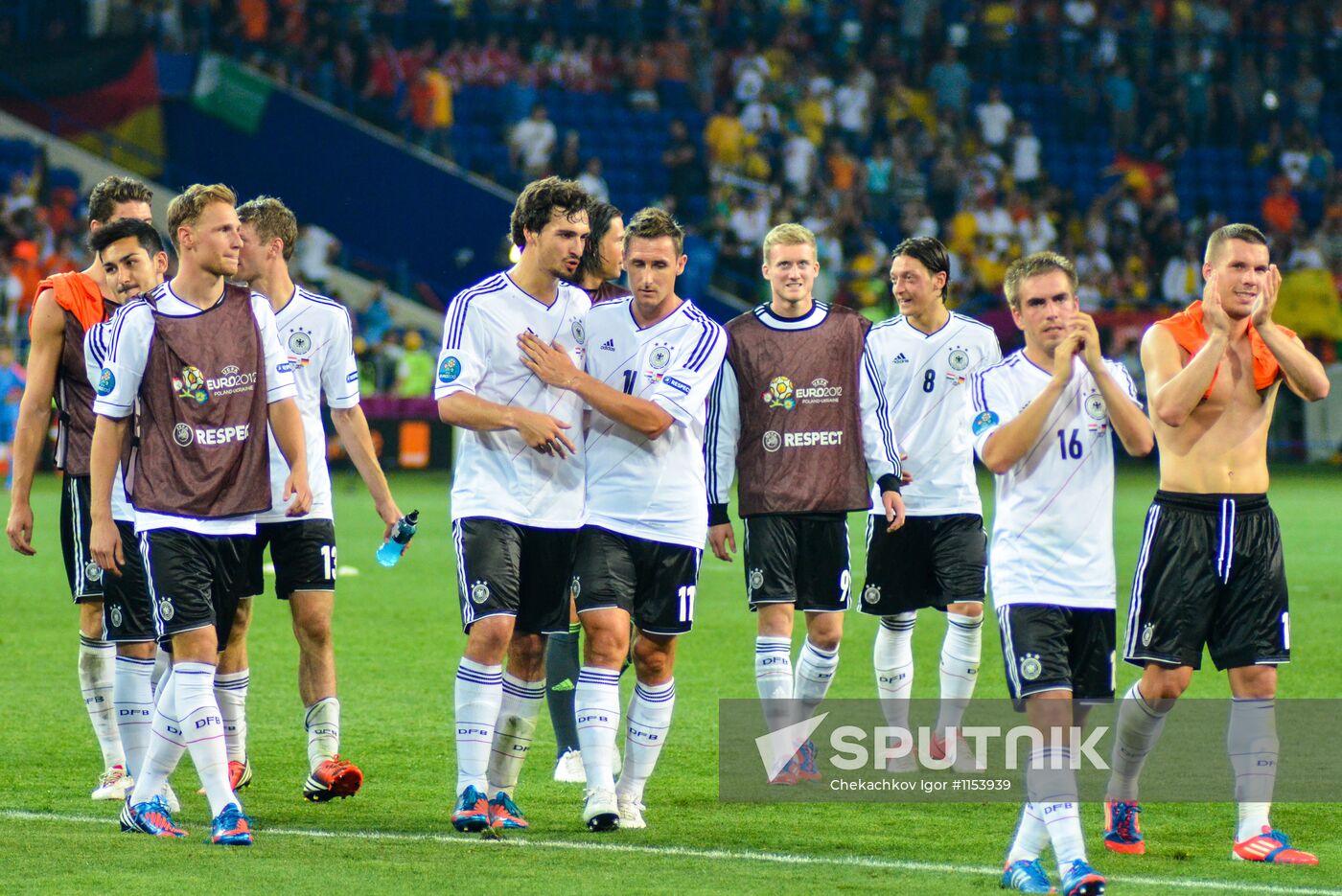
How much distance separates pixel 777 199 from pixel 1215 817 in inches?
862

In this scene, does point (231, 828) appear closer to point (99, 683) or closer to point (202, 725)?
point (202, 725)

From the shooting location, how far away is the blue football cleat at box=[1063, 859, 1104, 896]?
16.9ft

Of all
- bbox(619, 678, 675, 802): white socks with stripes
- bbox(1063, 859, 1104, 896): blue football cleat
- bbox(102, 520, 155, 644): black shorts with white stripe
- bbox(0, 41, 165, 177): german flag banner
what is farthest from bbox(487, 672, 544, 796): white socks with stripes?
bbox(0, 41, 165, 177): german flag banner

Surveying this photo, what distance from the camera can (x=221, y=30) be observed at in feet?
93.0

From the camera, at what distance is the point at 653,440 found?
6.42 meters

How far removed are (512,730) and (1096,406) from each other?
2335 millimetres

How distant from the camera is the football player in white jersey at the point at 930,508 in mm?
7754

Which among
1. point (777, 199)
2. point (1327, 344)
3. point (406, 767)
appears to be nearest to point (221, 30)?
point (777, 199)

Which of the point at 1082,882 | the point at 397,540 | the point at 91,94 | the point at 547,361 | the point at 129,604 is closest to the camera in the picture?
the point at 1082,882

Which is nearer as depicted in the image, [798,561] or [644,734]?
[644,734]

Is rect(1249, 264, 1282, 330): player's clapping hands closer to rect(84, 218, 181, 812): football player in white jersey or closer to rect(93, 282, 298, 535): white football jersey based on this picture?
rect(93, 282, 298, 535): white football jersey

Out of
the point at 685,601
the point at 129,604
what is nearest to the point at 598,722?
the point at 685,601

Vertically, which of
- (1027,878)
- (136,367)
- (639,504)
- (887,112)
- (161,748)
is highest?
(887,112)

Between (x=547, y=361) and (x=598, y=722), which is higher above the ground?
(x=547, y=361)
